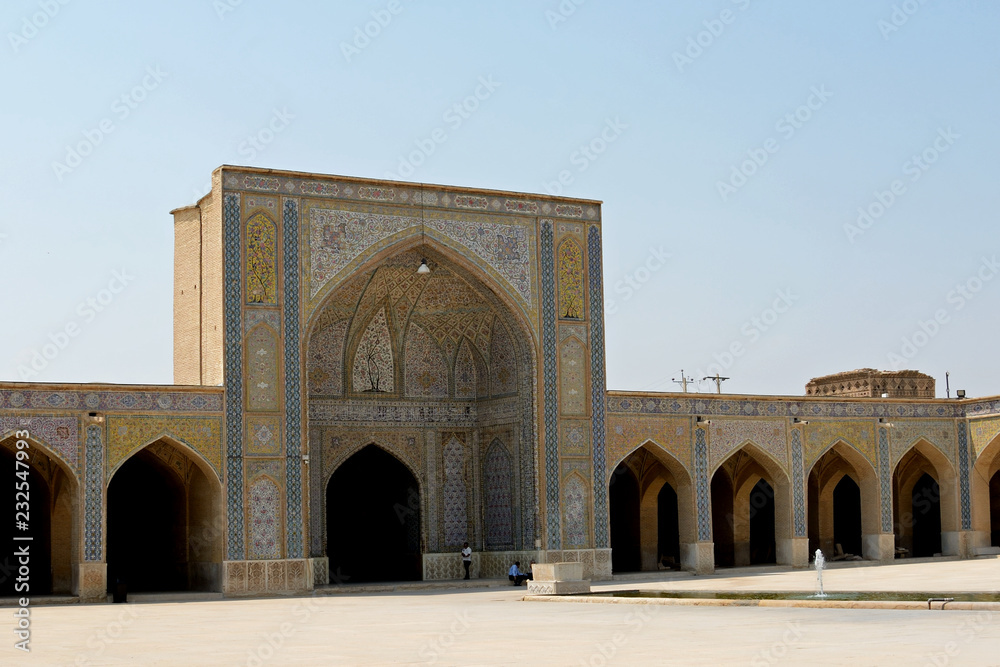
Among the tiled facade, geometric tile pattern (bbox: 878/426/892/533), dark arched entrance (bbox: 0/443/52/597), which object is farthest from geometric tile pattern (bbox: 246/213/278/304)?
geometric tile pattern (bbox: 878/426/892/533)

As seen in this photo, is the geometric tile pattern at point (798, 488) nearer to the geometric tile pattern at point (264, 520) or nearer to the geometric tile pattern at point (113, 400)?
the geometric tile pattern at point (264, 520)

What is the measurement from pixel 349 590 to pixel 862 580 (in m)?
6.66

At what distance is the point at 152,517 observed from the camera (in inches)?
839

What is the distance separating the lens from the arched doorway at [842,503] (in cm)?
2417

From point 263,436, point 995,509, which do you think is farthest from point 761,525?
point 263,436

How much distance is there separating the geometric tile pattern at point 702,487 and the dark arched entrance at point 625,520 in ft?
8.10

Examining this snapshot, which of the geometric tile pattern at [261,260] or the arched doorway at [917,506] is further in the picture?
the arched doorway at [917,506]

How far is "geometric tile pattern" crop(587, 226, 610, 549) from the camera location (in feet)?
69.8

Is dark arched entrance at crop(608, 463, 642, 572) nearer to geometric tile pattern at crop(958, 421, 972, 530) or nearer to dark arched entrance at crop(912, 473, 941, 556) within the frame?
geometric tile pattern at crop(958, 421, 972, 530)

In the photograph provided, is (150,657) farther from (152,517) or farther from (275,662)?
(152,517)

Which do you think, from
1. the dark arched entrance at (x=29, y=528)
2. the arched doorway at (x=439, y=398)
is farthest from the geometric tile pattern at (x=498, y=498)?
the dark arched entrance at (x=29, y=528)

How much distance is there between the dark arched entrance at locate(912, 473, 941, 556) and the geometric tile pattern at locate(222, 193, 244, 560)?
13.6 meters

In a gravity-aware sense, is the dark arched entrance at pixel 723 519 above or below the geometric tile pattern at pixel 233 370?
below

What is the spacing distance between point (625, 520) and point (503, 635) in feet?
49.1
